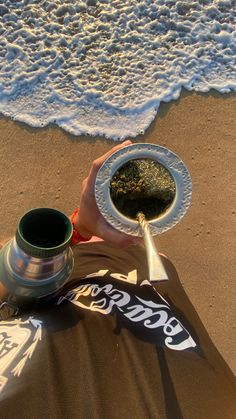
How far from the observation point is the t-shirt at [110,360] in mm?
715

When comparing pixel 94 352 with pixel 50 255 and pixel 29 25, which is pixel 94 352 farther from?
pixel 29 25

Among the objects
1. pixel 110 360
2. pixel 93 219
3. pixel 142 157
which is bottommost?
pixel 110 360

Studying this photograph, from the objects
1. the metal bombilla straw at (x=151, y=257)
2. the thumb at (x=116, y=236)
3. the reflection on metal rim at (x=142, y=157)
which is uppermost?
the reflection on metal rim at (x=142, y=157)

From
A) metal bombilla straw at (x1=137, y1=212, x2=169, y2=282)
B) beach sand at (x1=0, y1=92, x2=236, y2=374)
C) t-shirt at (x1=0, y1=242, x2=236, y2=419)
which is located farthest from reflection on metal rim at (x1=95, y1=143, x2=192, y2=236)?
beach sand at (x1=0, y1=92, x2=236, y2=374)

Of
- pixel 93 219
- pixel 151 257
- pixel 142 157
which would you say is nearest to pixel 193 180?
pixel 93 219

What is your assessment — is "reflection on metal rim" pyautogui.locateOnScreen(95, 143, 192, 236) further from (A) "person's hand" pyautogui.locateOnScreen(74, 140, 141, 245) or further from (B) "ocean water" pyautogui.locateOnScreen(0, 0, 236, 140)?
(B) "ocean water" pyautogui.locateOnScreen(0, 0, 236, 140)

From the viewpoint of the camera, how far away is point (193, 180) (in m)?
1.64

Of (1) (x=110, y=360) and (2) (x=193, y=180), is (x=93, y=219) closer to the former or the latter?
(1) (x=110, y=360)

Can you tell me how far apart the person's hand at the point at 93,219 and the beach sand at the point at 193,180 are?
51 cm

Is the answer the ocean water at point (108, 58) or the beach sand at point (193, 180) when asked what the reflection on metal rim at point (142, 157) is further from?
the ocean water at point (108, 58)

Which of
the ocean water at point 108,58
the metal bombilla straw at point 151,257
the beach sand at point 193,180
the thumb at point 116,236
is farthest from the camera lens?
the ocean water at point 108,58

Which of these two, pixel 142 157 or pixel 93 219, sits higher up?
pixel 142 157

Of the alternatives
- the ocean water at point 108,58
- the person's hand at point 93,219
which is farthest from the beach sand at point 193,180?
the person's hand at point 93,219

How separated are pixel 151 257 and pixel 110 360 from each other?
Answer: 0.20 m
